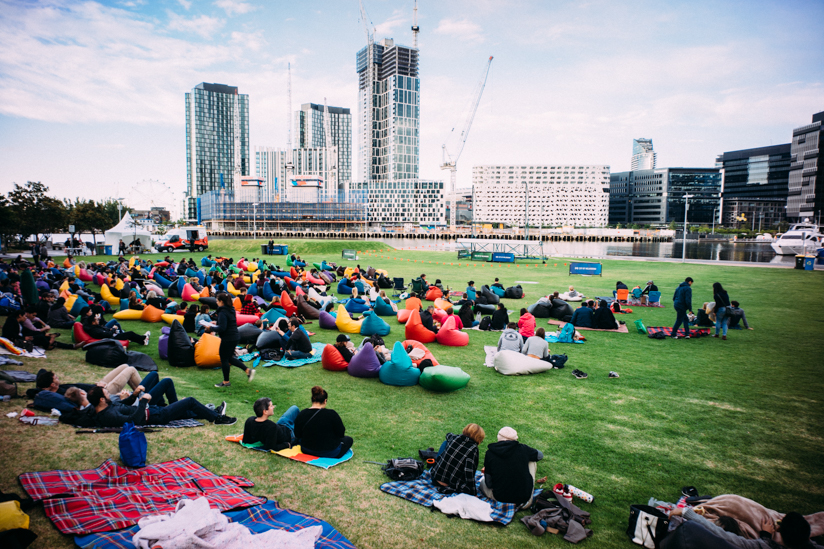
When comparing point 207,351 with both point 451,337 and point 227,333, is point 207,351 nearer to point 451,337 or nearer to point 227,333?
point 227,333

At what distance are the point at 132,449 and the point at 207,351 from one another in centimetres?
476

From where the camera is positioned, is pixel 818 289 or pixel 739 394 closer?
pixel 739 394

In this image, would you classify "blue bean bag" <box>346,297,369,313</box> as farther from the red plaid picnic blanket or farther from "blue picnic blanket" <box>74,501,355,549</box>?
"blue picnic blanket" <box>74,501,355,549</box>

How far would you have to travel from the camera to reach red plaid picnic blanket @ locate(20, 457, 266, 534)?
4320mm

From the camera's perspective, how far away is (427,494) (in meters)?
5.28

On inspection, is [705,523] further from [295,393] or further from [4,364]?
[4,364]

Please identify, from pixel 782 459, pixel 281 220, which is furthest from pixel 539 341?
pixel 281 220

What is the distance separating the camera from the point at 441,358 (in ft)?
37.0

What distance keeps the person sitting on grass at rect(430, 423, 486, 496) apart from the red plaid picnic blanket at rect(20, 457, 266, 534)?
2122mm

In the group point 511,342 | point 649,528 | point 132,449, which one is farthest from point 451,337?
point 132,449

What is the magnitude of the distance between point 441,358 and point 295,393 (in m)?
4.00

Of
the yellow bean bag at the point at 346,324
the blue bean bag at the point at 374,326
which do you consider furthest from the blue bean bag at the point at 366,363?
the yellow bean bag at the point at 346,324

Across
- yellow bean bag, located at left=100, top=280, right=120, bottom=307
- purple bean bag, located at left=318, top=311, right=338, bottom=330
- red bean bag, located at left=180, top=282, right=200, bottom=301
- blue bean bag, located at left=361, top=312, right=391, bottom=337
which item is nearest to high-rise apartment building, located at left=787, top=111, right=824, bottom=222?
blue bean bag, located at left=361, top=312, right=391, bottom=337

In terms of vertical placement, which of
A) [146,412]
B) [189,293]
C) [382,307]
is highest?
[189,293]
